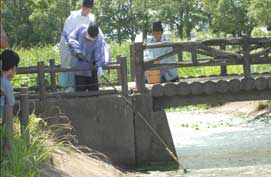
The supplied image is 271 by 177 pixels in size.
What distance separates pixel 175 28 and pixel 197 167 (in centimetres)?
5311

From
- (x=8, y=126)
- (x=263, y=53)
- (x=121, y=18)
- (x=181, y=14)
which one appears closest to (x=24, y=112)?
(x=8, y=126)

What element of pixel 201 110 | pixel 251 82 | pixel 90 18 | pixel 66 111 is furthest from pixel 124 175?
pixel 201 110

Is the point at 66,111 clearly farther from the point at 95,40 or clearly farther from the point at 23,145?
the point at 23,145

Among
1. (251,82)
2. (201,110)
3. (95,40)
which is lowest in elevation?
(201,110)

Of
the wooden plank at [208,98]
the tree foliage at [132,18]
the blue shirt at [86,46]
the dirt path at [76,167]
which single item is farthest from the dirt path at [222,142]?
the tree foliage at [132,18]

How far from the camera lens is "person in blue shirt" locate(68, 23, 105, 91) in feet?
38.9

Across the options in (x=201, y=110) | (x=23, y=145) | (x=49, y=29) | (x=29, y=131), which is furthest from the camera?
(x=49, y=29)

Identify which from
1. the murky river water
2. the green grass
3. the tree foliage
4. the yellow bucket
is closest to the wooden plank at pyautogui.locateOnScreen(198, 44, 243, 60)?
the yellow bucket

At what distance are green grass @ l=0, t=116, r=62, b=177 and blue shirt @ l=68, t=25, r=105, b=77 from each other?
2801 millimetres

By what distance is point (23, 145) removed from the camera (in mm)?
8039

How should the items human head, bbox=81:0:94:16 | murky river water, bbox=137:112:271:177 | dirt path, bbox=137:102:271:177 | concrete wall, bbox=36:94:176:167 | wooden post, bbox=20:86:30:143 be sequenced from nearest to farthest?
wooden post, bbox=20:86:30:143 < human head, bbox=81:0:94:16 < concrete wall, bbox=36:94:176:167 < murky river water, bbox=137:112:271:177 < dirt path, bbox=137:102:271:177

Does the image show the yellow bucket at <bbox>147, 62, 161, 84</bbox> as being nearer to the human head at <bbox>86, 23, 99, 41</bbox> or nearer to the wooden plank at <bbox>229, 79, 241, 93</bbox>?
the wooden plank at <bbox>229, 79, 241, 93</bbox>

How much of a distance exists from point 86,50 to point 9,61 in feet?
13.9

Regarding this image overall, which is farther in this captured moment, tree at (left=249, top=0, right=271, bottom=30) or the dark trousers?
tree at (left=249, top=0, right=271, bottom=30)
